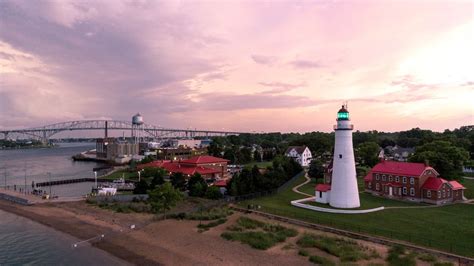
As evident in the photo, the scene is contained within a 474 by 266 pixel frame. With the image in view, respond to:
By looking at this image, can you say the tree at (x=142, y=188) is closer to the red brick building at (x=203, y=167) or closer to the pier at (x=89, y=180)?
the pier at (x=89, y=180)

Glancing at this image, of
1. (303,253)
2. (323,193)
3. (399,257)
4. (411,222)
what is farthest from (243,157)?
(399,257)

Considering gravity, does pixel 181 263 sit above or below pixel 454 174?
below

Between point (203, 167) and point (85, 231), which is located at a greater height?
point (203, 167)

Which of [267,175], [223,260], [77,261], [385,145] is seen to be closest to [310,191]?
[267,175]

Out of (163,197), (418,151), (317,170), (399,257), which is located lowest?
(399,257)

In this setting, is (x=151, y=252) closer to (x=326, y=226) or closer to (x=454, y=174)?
(x=326, y=226)

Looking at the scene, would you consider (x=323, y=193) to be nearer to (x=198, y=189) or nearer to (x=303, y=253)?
(x=303, y=253)

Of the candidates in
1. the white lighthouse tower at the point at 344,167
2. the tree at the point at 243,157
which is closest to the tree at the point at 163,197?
the white lighthouse tower at the point at 344,167
